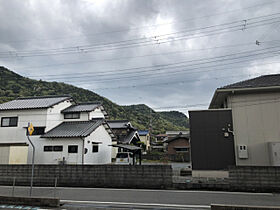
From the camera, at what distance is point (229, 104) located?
13008mm

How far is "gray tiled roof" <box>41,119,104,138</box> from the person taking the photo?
63.5 feet

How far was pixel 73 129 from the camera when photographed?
67.7 ft

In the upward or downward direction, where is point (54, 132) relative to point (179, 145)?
upward

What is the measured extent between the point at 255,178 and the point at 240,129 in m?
4.03

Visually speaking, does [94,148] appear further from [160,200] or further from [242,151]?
[160,200]

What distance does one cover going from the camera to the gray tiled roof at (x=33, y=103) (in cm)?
2163

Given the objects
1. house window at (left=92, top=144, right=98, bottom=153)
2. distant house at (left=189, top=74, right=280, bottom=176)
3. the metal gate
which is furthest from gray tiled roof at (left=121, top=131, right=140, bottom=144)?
distant house at (left=189, top=74, right=280, bottom=176)

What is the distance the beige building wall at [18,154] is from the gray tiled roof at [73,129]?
224cm

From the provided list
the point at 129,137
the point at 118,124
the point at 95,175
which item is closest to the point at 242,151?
the point at 95,175

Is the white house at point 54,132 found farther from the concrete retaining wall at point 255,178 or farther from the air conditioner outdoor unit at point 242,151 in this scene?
the concrete retaining wall at point 255,178

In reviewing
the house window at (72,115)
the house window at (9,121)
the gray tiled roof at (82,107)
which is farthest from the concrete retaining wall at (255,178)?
the house window at (9,121)

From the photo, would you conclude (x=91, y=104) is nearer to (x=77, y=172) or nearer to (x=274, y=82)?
(x=77, y=172)

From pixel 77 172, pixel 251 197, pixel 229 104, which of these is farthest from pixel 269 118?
pixel 77 172

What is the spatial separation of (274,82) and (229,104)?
3263mm
